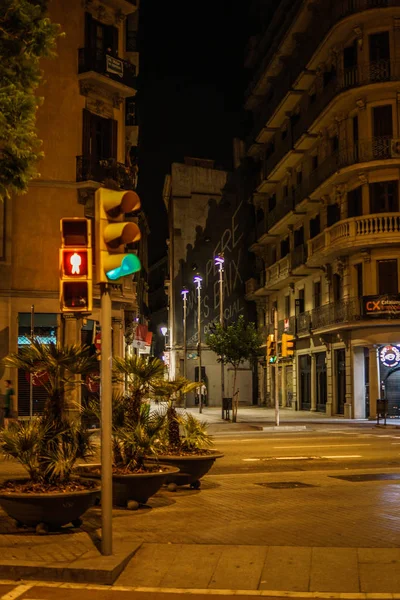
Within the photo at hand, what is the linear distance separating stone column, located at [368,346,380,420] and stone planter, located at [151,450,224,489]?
25.8 meters

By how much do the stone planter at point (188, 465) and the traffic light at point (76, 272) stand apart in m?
5.11

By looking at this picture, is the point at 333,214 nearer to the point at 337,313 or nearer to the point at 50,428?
the point at 337,313

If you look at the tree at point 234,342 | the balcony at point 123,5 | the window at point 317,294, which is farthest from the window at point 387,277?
the balcony at point 123,5

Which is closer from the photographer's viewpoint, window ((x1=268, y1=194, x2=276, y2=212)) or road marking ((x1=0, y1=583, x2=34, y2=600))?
road marking ((x1=0, y1=583, x2=34, y2=600))

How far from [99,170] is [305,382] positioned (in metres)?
21.1

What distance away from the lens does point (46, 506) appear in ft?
29.2

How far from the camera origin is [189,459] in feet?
40.9

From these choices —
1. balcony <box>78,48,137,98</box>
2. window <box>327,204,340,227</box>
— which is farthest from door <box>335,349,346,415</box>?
balcony <box>78,48,137,98</box>

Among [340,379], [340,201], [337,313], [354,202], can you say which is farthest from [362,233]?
[340,379]

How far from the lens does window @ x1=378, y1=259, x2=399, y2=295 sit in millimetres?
37250

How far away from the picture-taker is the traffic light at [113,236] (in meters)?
7.86

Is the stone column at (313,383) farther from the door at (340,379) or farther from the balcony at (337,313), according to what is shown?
the door at (340,379)

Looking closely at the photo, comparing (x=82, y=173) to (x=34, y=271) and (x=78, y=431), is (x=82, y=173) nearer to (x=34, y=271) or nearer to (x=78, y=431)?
(x=34, y=271)

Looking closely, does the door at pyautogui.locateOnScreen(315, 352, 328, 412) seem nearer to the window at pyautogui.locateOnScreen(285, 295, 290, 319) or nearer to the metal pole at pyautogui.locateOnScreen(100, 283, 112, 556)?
the window at pyautogui.locateOnScreen(285, 295, 290, 319)
